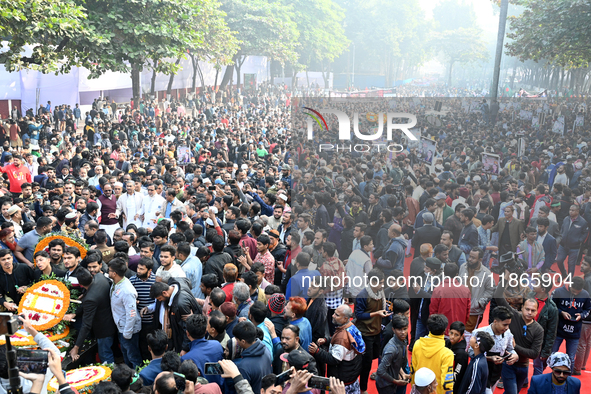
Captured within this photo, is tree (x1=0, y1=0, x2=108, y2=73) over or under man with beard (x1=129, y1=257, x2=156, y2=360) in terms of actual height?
over

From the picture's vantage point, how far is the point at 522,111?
22.7m

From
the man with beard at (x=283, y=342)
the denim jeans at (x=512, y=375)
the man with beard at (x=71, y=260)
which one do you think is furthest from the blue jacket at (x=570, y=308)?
the man with beard at (x=71, y=260)

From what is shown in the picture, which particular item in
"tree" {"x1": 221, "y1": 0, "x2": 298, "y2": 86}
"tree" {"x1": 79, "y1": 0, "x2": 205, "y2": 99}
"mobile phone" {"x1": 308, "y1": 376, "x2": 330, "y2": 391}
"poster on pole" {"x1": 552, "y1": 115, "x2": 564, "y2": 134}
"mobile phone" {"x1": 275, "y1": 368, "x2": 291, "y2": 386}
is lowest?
"mobile phone" {"x1": 275, "y1": 368, "x2": 291, "y2": 386}

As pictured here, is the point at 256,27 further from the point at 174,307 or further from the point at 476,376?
the point at 476,376

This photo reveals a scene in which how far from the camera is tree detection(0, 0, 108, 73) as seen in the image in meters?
9.52

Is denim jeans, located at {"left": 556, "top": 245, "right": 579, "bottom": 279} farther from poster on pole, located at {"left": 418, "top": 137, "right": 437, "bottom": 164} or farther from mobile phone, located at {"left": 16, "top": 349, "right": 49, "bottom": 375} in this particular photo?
mobile phone, located at {"left": 16, "top": 349, "right": 49, "bottom": 375}

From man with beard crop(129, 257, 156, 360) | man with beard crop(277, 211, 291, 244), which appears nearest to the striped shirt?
man with beard crop(129, 257, 156, 360)

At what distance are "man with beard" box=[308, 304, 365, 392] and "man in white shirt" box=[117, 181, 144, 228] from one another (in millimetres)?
5259

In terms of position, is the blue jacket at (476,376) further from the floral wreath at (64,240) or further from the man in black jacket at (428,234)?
the floral wreath at (64,240)

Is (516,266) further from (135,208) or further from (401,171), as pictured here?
(135,208)

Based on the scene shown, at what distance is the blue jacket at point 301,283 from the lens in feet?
18.8

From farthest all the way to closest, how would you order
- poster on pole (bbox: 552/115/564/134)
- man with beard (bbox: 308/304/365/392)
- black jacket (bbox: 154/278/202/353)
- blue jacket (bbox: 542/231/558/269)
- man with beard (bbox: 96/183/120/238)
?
poster on pole (bbox: 552/115/564/134)
man with beard (bbox: 96/183/120/238)
blue jacket (bbox: 542/231/558/269)
black jacket (bbox: 154/278/202/353)
man with beard (bbox: 308/304/365/392)

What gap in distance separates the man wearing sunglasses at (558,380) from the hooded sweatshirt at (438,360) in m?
0.75

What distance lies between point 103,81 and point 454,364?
26.6 metres
